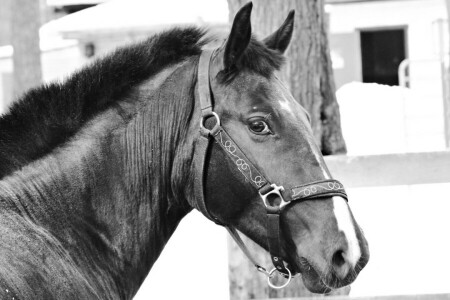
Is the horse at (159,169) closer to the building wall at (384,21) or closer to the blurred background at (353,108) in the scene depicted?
the blurred background at (353,108)

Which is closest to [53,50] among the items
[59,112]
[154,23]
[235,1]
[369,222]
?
[154,23]

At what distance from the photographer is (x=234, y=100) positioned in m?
2.90

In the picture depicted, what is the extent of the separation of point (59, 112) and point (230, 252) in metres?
2.63

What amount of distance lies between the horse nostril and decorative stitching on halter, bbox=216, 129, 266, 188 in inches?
13.3

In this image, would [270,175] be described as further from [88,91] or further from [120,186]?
[88,91]

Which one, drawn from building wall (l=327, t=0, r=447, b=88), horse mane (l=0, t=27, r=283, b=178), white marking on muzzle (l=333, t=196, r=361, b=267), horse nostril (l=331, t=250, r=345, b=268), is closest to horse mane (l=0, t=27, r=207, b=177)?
horse mane (l=0, t=27, r=283, b=178)

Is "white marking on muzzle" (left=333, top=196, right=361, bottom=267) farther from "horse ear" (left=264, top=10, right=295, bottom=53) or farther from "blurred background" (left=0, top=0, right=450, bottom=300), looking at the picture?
"blurred background" (left=0, top=0, right=450, bottom=300)

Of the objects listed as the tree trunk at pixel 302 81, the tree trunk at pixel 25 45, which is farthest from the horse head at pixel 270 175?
the tree trunk at pixel 25 45

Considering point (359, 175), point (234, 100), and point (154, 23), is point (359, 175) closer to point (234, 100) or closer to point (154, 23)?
point (234, 100)

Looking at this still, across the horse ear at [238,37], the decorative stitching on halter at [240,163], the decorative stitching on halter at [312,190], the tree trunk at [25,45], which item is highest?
the horse ear at [238,37]

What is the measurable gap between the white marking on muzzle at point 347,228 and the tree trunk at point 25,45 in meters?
7.77

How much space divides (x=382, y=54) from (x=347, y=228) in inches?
596

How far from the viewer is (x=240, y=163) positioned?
9.31ft

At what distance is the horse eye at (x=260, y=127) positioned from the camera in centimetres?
284
